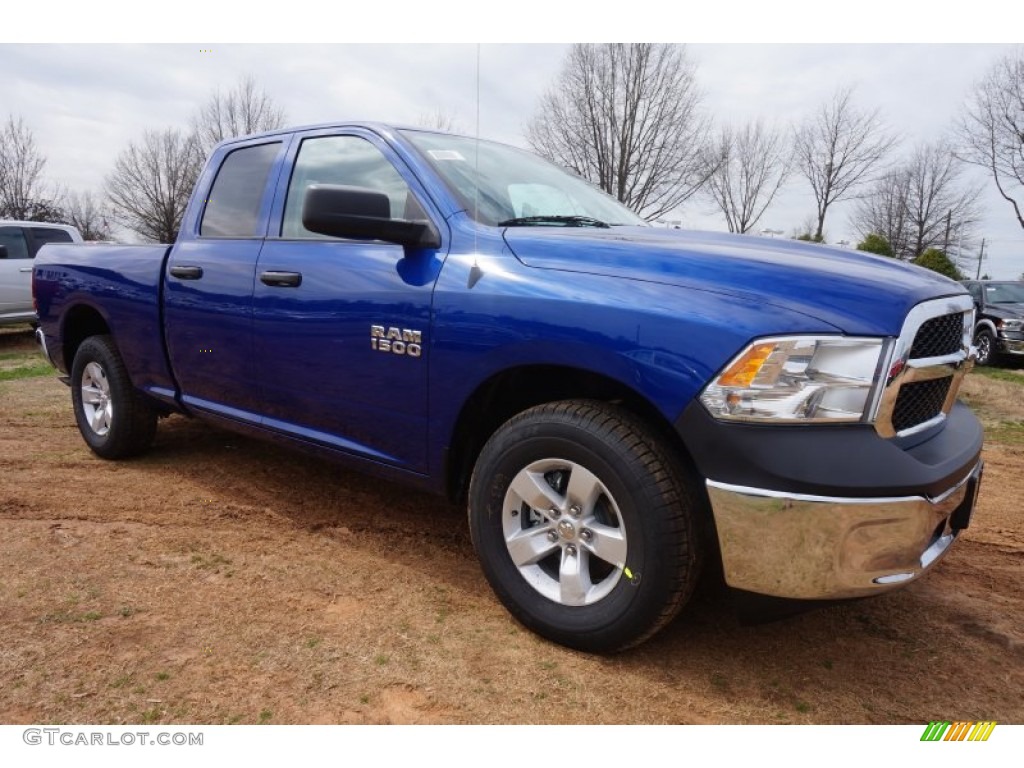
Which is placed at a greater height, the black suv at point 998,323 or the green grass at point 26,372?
the black suv at point 998,323

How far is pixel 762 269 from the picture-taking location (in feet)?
7.06

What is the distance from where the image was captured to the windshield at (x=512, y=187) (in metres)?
2.90

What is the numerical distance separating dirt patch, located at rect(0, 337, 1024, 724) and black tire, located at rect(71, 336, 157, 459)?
0.73 metres

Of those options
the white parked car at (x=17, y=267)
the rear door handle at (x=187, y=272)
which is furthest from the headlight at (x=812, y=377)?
the white parked car at (x=17, y=267)

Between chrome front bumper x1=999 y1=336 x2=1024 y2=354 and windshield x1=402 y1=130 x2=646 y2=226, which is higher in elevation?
windshield x1=402 y1=130 x2=646 y2=226

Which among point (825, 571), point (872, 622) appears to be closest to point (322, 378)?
point (825, 571)

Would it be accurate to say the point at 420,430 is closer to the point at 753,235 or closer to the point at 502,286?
the point at 502,286

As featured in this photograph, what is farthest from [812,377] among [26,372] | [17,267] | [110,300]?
[17,267]

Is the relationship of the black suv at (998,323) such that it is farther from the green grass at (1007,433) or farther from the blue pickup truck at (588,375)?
the blue pickup truck at (588,375)

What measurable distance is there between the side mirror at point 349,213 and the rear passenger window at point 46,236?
39.5 ft

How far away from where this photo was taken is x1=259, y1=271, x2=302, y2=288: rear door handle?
10.3 ft

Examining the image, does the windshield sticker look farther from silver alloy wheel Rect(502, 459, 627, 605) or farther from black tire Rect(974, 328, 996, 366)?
black tire Rect(974, 328, 996, 366)

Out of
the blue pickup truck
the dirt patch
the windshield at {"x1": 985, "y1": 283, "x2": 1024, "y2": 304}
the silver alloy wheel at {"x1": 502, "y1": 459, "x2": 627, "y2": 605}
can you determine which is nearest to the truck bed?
the blue pickup truck

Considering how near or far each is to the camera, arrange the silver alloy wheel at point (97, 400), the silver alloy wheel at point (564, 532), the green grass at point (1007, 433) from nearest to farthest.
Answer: the silver alloy wheel at point (564, 532), the silver alloy wheel at point (97, 400), the green grass at point (1007, 433)
